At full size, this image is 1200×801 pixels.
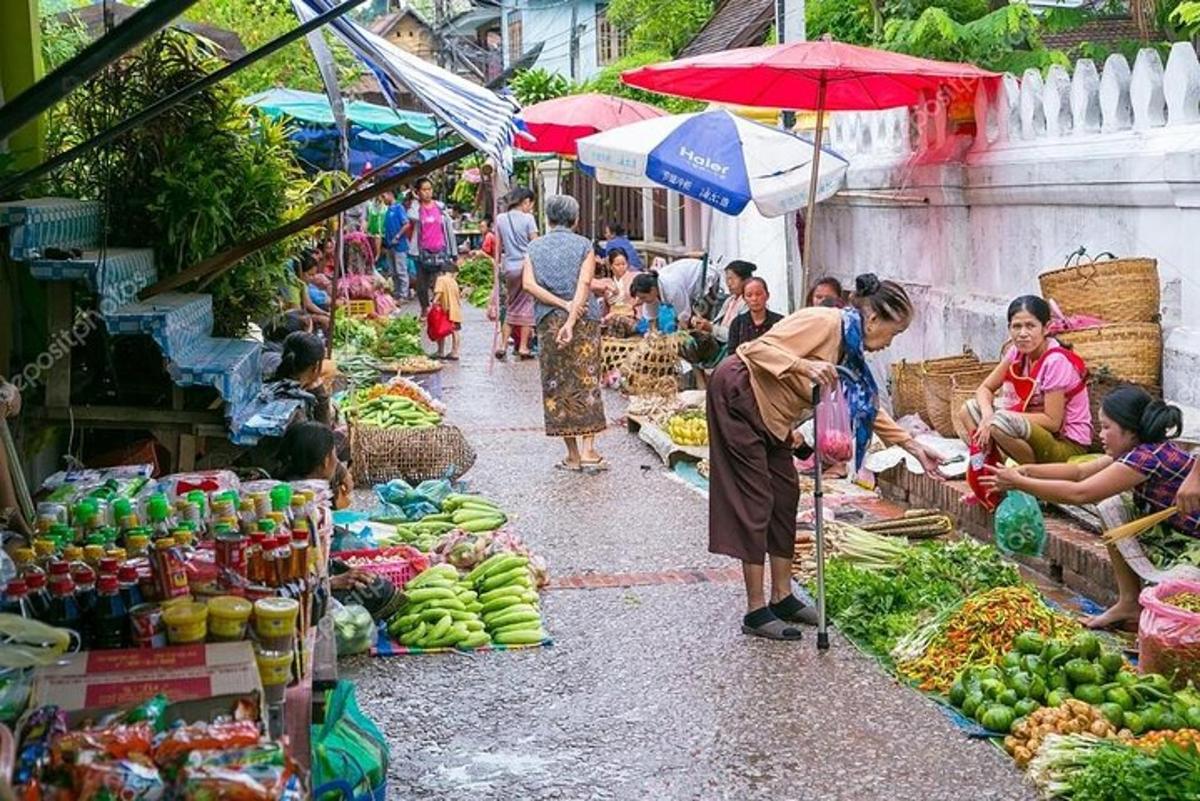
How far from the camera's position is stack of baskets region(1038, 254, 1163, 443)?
921 cm

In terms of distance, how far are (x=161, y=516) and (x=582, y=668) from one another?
2405 millimetres

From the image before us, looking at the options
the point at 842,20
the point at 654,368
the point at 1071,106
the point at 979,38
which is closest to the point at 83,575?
the point at 1071,106

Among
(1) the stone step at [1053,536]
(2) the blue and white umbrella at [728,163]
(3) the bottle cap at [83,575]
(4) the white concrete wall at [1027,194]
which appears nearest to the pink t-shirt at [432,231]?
(4) the white concrete wall at [1027,194]

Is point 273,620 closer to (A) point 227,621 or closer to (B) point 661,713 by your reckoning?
(A) point 227,621

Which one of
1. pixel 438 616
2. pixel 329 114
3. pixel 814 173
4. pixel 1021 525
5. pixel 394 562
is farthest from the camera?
pixel 329 114

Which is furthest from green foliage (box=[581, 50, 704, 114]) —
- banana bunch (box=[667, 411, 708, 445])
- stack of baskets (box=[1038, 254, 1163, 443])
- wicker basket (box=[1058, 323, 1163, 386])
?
wicker basket (box=[1058, 323, 1163, 386])

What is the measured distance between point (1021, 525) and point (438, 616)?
10.6ft

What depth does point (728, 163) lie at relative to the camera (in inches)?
489

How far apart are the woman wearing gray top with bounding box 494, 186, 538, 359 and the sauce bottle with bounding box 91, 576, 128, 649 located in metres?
12.8

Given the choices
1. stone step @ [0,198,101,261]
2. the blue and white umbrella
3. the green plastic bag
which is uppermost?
the blue and white umbrella

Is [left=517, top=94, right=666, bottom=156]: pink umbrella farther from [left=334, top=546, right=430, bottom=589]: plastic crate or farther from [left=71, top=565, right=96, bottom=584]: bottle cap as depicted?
[left=71, top=565, right=96, bottom=584]: bottle cap

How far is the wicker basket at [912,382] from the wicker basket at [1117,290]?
1713 millimetres

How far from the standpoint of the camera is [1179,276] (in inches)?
365

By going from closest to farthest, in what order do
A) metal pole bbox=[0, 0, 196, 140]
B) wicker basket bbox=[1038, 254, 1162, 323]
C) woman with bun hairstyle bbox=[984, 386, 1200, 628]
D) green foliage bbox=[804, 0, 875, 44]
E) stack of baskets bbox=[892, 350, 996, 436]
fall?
metal pole bbox=[0, 0, 196, 140] < woman with bun hairstyle bbox=[984, 386, 1200, 628] < wicker basket bbox=[1038, 254, 1162, 323] < stack of baskets bbox=[892, 350, 996, 436] < green foliage bbox=[804, 0, 875, 44]
